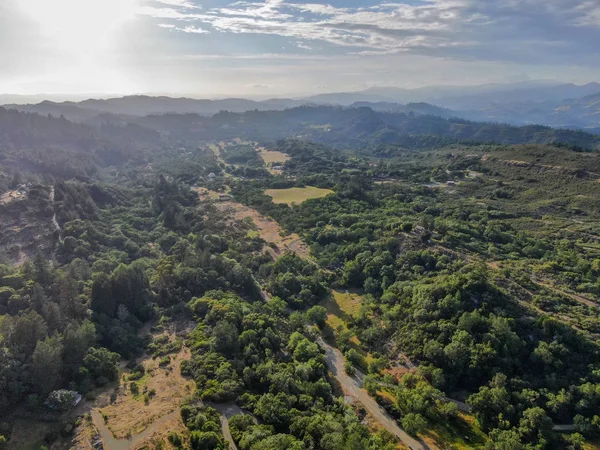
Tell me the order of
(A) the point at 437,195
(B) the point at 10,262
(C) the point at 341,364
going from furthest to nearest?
(A) the point at 437,195 → (B) the point at 10,262 → (C) the point at 341,364

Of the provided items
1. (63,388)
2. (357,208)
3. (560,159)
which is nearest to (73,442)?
(63,388)

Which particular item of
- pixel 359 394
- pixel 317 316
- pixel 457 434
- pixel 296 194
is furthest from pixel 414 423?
pixel 296 194

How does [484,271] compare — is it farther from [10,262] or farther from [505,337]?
[10,262]

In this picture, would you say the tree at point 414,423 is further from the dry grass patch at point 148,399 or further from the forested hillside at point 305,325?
the dry grass patch at point 148,399

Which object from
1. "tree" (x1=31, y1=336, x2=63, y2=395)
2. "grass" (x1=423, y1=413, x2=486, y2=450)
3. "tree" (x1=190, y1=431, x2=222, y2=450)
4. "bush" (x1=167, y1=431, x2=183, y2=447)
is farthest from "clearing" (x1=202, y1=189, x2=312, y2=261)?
"tree" (x1=190, y1=431, x2=222, y2=450)

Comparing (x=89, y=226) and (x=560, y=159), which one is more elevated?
(x=560, y=159)

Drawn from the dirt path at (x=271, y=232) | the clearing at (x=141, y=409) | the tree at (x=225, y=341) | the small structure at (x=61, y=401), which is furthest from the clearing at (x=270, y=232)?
the small structure at (x=61, y=401)

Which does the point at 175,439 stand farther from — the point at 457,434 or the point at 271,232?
the point at 271,232

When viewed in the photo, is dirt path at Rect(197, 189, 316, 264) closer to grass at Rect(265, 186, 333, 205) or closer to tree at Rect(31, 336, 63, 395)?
grass at Rect(265, 186, 333, 205)

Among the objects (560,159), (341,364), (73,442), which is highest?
(560,159)
